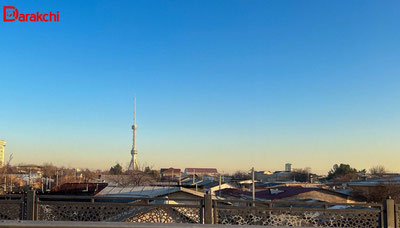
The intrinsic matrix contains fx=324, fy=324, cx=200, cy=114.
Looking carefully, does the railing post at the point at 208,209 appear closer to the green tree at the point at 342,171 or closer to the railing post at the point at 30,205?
the railing post at the point at 30,205

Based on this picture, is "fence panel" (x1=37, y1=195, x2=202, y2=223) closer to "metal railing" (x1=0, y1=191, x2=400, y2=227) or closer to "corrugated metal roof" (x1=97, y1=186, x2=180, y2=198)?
"metal railing" (x1=0, y1=191, x2=400, y2=227)

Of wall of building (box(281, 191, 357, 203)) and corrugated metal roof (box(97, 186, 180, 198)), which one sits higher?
corrugated metal roof (box(97, 186, 180, 198))

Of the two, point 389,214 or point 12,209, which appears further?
point 12,209

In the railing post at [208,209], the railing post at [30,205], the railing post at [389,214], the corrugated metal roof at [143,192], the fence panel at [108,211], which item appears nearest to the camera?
the railing post at [389,214]

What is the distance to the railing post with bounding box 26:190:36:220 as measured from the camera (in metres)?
5.67

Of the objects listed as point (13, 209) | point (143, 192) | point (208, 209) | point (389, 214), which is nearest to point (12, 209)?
point (13, 209)

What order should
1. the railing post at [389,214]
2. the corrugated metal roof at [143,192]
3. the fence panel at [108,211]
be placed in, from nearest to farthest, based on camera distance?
1. the railing post at [389,214]
2. the fence panel at [108,211]
3. the corrugated metal roof at [143,192]

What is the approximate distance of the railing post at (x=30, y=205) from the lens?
5672 mm

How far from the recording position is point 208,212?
17.5ft

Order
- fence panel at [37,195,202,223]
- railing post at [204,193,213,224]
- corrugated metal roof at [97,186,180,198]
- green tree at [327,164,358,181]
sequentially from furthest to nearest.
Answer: green tree at [327,164,358,181], corrugated metal roof at [97,186,180,198], fence panel at [37,195,202,223], railing post at [204,193,213,224]

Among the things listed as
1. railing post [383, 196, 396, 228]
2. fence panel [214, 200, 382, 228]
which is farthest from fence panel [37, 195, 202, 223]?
railing post [383, 196, 396, 228]

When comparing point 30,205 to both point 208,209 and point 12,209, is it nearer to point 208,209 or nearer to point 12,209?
point 12,209

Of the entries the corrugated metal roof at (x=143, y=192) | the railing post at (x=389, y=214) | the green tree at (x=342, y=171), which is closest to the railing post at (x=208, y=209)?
the railing post at (x=389, y=214)

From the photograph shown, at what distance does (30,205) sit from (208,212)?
315 centimetres
